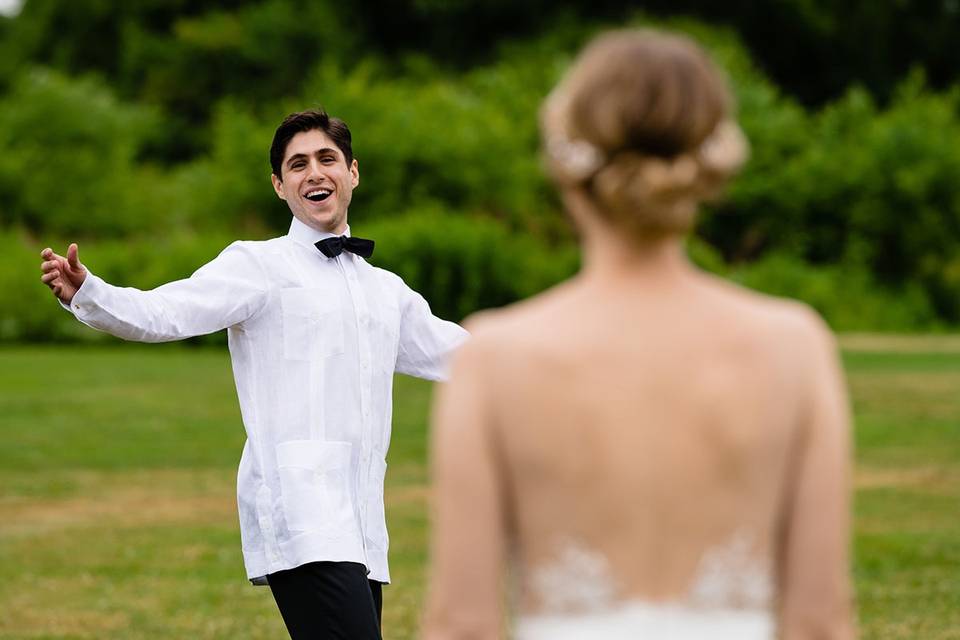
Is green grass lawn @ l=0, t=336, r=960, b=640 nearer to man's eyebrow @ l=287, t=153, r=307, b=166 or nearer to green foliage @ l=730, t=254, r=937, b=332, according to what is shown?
man's eyebrow @ l=287, t=153, r=307, b=166

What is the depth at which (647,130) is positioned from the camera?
2.34m

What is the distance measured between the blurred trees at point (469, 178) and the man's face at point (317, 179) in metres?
25.3

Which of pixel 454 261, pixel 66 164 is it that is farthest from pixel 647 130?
pixel 66 164

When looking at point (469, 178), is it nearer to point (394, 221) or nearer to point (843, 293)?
point (394, 221)

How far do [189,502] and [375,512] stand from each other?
1145 centimetres

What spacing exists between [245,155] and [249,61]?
703 inches

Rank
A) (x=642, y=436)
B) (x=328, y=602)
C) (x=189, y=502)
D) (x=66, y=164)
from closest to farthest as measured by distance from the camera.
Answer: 1. (x=642, y=436)
2. (x=328, y=602)
3. (x=189, y=502)
4. (x=66, y=164)

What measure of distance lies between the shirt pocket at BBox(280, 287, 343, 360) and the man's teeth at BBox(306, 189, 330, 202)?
0.35m

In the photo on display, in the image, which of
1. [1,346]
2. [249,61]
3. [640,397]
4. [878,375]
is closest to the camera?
[640,397]

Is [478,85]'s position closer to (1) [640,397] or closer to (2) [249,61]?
(2) [249,61]

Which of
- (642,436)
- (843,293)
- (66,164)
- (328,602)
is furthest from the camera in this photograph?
(66,164)

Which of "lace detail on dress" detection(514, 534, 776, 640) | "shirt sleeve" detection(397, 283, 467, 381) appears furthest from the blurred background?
"lace detail on dress" detection(514, 534, 776, 640)

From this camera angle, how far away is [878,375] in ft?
91.5

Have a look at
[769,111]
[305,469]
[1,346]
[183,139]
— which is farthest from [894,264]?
[305,469]
